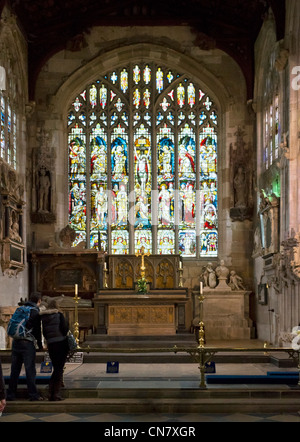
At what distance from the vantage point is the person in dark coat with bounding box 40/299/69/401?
9141 mm

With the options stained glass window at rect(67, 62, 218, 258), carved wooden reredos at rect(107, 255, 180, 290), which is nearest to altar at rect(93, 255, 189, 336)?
carved wooden reredos at rect(107, 255, 180, 290)

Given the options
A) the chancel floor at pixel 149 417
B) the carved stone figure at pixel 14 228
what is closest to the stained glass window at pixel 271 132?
the carved stone figure at pixel 14 228

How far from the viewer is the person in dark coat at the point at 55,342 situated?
9141 millimetres

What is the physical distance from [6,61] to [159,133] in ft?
17.7

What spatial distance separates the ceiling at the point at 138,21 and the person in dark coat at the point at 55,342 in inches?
490

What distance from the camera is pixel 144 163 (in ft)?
70.1

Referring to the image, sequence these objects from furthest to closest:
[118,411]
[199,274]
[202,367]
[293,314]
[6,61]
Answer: [199,274]
[6,61]
[293,314]
[202,367]
[118,411]

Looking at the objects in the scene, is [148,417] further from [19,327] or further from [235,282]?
[235,282]

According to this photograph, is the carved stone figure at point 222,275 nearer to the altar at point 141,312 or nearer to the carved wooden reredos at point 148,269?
the carved wooden reredos at point 148,269

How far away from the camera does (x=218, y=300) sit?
776 inches

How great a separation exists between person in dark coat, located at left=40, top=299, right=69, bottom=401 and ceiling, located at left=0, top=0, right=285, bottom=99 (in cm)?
1245

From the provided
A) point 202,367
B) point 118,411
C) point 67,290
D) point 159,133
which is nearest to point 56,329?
point 118,411

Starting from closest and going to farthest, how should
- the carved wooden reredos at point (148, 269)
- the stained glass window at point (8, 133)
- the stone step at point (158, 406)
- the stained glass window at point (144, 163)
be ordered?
the stone step at point (158, 406) < the stained glass window at point (8, 133) < the carved wooden reredos at point (148, 269) < the stained glass window at point (144, 163)

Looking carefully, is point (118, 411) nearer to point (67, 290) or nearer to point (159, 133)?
point (67, 290)
